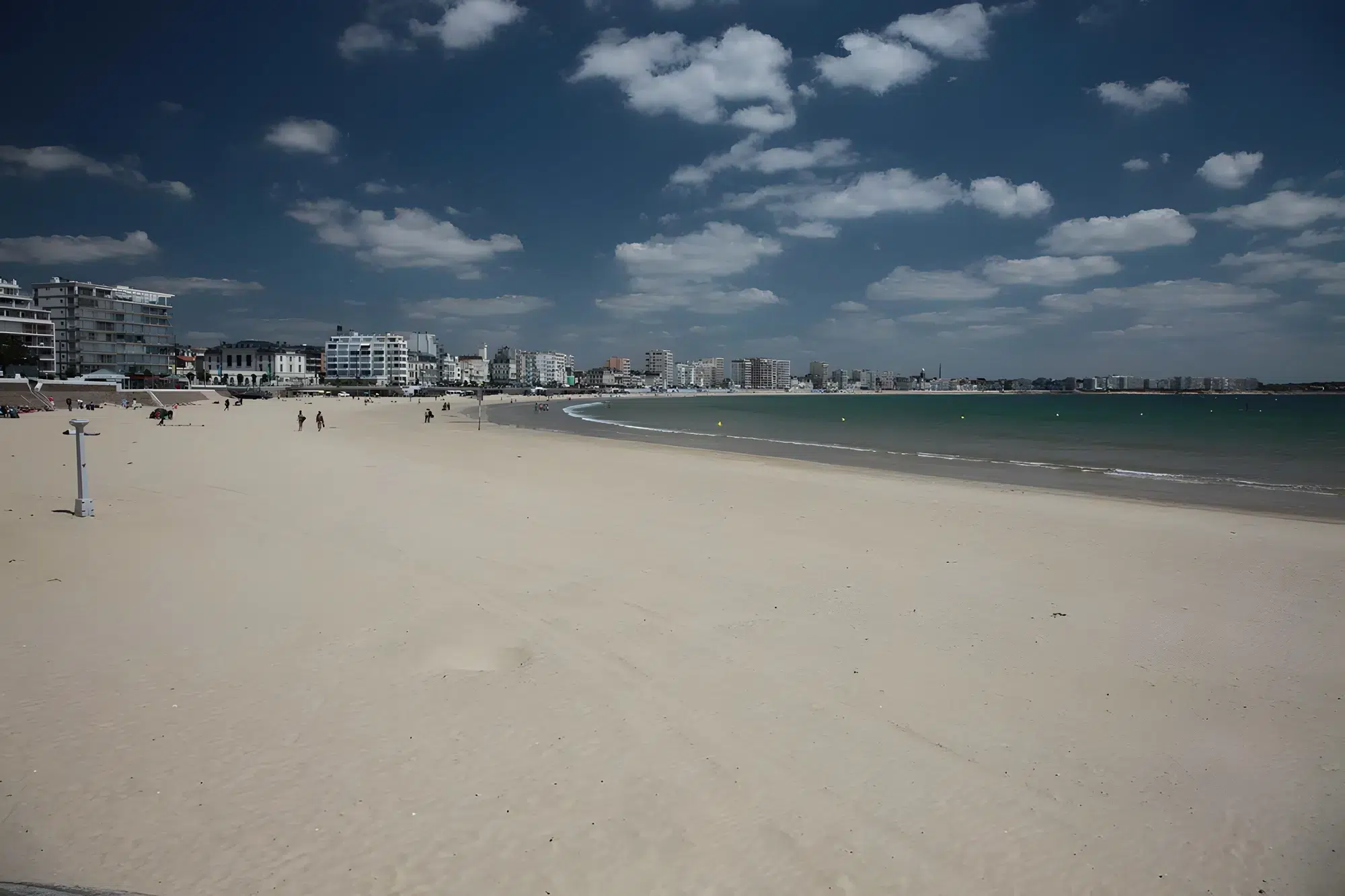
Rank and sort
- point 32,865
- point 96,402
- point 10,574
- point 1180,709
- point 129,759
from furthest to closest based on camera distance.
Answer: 1. point 96,402
2. point 10,574
3. point 1180,709
4. point 129,759
5. point 32,865

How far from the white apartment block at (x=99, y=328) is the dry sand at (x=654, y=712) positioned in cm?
12080

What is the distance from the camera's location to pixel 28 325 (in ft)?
279

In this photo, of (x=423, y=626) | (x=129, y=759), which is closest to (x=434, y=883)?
(x=129, y=759)

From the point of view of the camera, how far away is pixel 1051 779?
4.19 meters

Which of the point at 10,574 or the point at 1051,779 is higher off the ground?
the point at 10,574

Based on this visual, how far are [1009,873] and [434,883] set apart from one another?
2.83 m

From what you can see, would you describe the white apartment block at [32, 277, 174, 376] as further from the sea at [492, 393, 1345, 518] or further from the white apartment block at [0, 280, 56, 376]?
the sea at [492, 393, 1345, 518]

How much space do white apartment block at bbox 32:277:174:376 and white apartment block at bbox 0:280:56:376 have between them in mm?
8090

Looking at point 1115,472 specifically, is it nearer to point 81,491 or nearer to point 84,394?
point 81,491

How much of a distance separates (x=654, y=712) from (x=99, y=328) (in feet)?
437

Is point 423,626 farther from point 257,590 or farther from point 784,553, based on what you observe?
point 784,553

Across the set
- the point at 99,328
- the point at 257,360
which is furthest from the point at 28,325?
Answer: the point at 257,360

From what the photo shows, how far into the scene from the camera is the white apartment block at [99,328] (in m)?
101

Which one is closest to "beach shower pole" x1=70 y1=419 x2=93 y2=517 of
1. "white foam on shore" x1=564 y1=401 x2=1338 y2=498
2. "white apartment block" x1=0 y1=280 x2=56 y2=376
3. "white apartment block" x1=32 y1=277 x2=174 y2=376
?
"white foam on shore" x1=564 y1=401 x2=1338 y2=498
